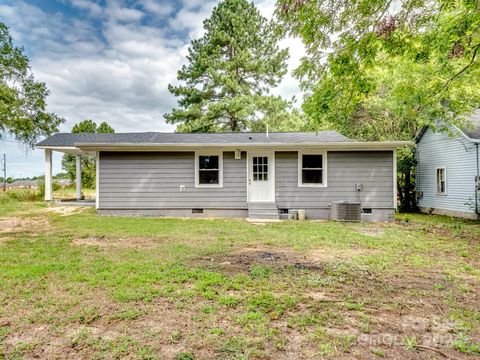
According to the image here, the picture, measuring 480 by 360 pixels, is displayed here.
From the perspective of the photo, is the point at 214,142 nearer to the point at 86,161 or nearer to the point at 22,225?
the point at 22,225

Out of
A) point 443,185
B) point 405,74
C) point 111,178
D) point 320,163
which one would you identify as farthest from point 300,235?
point 443,185

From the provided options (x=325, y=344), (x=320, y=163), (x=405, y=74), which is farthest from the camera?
(x=320, y=163)

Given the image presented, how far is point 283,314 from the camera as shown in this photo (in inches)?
110

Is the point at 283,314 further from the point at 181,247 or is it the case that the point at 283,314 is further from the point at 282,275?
the point at 181,247

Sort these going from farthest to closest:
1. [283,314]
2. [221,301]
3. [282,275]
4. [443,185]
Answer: [443,185]
[282,275]
[221,301]
[283,314]

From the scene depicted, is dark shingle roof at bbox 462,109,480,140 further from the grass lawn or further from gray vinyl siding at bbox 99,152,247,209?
gray vinyl siding at bbox 99,152,247,209

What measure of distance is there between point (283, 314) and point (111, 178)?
8.84 meters

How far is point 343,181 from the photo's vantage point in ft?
32.6

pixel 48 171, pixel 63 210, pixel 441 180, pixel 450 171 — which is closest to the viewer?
pixel 63 210

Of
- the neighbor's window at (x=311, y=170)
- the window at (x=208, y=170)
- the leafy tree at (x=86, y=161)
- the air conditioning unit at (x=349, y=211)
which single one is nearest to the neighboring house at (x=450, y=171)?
the air conditioning unit at (x=349, y=211)

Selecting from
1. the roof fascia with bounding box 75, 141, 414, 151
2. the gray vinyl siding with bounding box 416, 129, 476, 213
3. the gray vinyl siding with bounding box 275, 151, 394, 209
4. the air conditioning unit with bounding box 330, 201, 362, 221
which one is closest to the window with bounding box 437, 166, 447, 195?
the gray vinyl siding with bounding box 416, 129, 476, 213

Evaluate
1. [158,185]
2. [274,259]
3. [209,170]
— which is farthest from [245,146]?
[274,259]

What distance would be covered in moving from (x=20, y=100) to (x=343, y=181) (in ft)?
49.3

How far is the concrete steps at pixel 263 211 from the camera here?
964 centimetres
